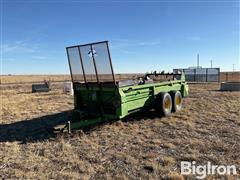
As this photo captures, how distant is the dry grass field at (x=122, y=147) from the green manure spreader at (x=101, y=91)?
42 centimetres

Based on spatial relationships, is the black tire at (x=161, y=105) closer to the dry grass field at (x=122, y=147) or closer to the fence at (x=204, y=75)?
the dry grass field at (x=122, y=147)

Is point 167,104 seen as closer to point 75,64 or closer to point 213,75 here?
point 75,64

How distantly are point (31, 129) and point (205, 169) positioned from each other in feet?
16.6

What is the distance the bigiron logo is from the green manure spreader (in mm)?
2677

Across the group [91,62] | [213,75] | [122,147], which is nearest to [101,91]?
[91,62]

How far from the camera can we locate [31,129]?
25.4 feet

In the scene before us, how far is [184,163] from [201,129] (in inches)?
97.9

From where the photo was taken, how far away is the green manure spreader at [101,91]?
6.95 m

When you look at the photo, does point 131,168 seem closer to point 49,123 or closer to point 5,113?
point 49,123

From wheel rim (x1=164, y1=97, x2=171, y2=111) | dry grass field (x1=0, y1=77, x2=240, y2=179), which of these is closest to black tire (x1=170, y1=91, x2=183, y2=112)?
wheel rim (x1=164, y1=97, x2=171, y2=111)

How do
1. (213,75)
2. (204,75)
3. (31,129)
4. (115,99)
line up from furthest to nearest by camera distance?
(204,75)
(213,75)
(31,129)
(115,99)

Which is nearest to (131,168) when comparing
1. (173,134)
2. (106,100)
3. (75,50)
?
(173,134)

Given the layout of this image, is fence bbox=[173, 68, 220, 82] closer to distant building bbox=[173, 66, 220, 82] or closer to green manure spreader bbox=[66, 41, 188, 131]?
distant building bbox=[173, 66, 220, 82]

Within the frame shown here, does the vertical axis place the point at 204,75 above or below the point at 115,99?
below
